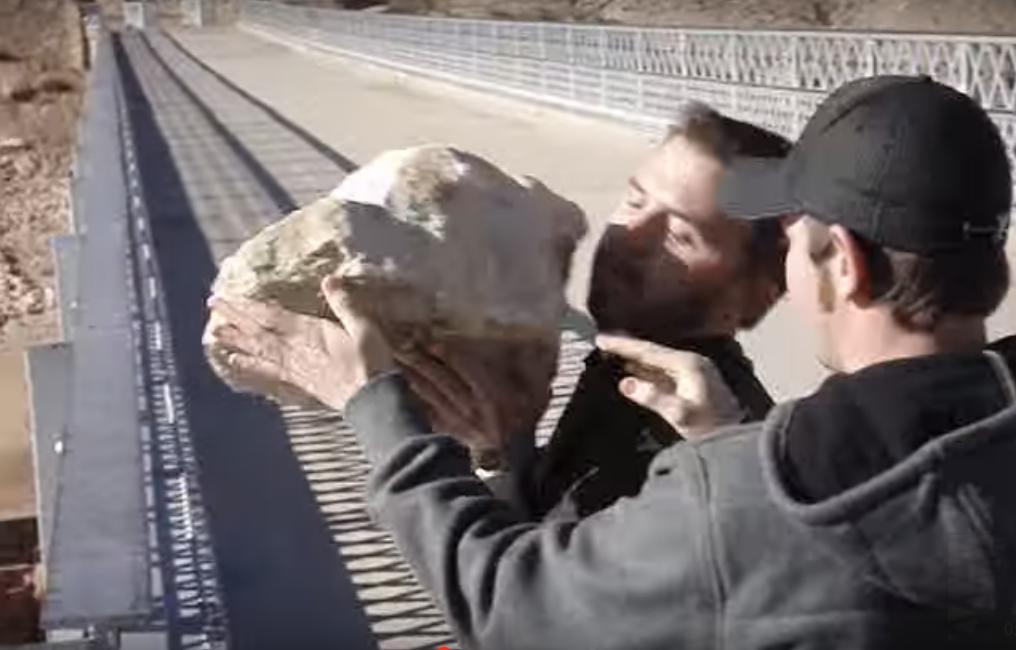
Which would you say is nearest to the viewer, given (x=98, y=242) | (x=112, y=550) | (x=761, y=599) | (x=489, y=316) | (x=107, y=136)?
(x=761, y=599)

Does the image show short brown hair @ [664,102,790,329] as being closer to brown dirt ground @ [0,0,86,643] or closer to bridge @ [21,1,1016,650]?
bridge @ [21,1,1016,650]

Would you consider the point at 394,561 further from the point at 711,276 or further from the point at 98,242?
the point at 98,242

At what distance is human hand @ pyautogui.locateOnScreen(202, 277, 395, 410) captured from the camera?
87.0 inches

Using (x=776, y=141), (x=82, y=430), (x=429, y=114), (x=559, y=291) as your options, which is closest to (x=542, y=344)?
(x=559, y=291)

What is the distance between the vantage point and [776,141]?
8.12 feet

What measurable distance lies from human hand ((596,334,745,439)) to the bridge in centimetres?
88

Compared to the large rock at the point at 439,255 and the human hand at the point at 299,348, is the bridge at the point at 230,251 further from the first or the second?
the large rock at the point at 439,255

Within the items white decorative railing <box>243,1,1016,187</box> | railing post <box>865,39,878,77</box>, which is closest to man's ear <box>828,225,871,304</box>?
white decorative railing <box>243,1,1016,187</box>

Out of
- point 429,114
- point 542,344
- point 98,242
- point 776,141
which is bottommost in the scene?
point 429,114

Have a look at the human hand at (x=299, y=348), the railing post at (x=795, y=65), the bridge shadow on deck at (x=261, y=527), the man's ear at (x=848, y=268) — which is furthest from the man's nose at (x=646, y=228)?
the railing post at (x=795, y=65)

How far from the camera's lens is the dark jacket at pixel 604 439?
242 cm

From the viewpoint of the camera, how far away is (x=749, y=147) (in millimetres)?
2459

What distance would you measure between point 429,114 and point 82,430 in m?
19.1

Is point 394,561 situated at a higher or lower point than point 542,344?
lower
